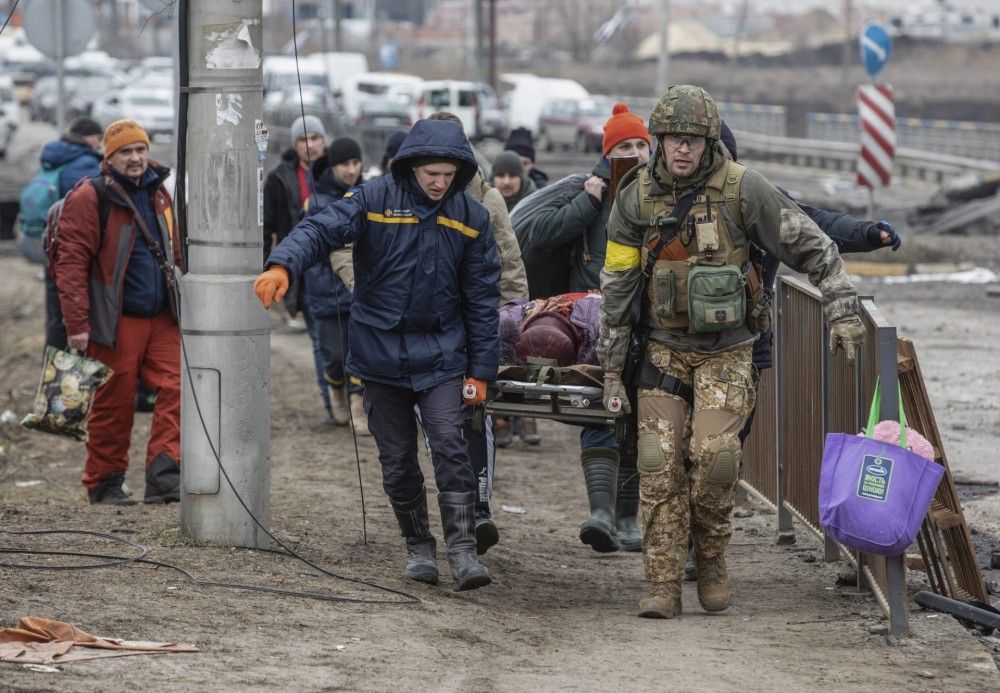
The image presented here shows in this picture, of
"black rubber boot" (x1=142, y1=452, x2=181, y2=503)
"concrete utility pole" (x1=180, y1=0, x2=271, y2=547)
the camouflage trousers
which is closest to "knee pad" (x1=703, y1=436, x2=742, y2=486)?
the camouflage trousers

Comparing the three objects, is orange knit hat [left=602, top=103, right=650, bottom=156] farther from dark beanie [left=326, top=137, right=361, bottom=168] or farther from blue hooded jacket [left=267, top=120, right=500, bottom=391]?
dark beanie [left=326, top=137, right=361, bottom=168]

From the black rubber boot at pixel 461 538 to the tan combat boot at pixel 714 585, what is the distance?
2.73 feet

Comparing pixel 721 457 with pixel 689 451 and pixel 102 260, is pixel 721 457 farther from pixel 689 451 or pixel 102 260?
pixel 102 260

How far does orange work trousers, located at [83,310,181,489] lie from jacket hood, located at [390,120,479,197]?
251 centimetres

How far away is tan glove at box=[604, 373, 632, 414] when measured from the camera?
21.0ft

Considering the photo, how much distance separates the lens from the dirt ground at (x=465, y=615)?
5.29 metres

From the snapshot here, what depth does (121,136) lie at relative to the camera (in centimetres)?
827

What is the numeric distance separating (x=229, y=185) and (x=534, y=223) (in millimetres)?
1634

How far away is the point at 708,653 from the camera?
5.84 meters

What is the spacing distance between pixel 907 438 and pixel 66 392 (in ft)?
14.1

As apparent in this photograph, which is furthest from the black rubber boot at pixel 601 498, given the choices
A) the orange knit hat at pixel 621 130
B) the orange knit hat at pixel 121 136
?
the orange knit hat at pixel 121 136

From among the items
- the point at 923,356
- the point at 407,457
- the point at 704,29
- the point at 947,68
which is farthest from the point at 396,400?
the point at 704,29

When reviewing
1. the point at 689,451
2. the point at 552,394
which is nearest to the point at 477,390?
the point at 552,394

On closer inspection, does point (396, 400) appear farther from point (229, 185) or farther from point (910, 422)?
point (910, 422)
